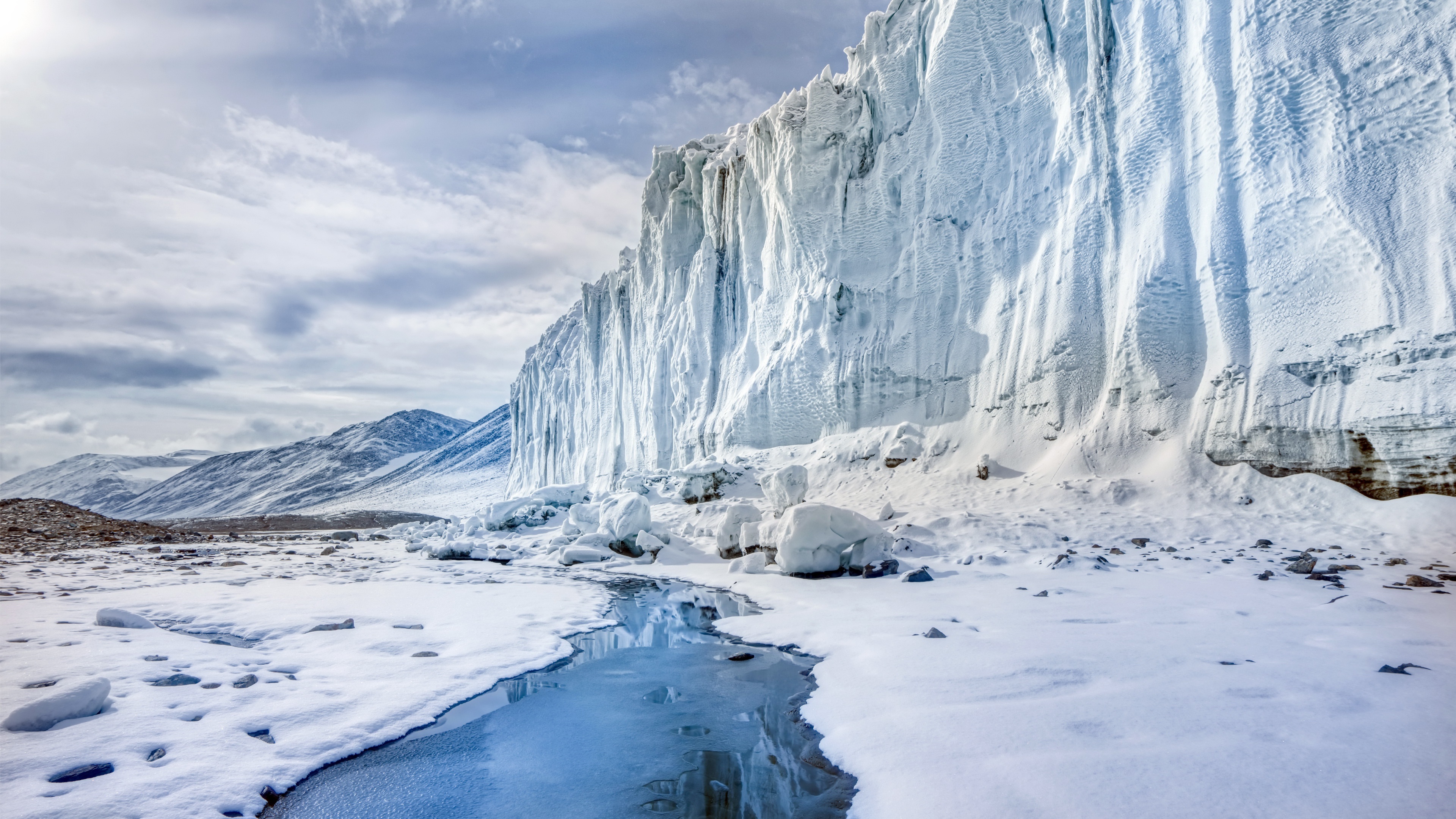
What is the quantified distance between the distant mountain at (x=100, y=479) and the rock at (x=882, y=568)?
121 meters

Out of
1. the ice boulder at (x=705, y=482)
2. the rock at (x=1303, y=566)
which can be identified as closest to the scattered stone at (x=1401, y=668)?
the rock at (x=1303, y=566)

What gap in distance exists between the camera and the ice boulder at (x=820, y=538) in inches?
356

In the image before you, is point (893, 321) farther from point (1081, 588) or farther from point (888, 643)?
point (888, 643)

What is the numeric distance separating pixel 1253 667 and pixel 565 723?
3.96m

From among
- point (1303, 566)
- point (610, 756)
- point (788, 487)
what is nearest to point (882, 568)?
point (1303, 566)

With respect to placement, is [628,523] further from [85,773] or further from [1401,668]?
A: [1401,668]

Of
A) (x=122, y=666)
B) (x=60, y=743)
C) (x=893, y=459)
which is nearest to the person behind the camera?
(x=60, y=743)

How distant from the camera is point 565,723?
12.6ft

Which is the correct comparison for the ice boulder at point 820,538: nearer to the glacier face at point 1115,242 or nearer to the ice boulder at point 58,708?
the glacier face at point 1115,242

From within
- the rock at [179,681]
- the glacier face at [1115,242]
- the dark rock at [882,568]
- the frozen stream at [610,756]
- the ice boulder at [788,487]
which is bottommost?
the frozen stream at [610,756]

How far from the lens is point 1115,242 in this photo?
40.9ft

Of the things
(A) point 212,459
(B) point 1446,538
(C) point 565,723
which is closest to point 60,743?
(C) point 565,723

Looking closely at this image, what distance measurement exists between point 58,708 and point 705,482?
14055 mm

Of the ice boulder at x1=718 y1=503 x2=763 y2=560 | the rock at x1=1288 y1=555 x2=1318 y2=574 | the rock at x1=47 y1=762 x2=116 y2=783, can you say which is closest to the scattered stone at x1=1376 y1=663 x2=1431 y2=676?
the rock at x1=1288 y1=555 x2=1318 y2=574
